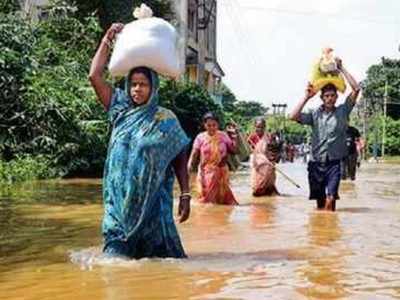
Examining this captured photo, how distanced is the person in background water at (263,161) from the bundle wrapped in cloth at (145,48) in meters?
8.61

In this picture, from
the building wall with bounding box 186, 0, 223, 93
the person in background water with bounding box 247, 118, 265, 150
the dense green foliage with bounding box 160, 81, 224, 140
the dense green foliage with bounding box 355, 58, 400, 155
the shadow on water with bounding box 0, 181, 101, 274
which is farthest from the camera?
Answer: the dense green foliage with bounding box 355, 58, 400, 155

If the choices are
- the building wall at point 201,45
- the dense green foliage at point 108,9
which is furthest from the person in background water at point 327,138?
the building wall at point 201,45

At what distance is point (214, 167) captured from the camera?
1293cm

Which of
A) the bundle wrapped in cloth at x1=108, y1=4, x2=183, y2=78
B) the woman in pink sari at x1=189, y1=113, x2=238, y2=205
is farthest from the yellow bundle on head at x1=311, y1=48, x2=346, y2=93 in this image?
the bundle wrapped in cloth at x1=108, y1=4, x2=183, y2=78

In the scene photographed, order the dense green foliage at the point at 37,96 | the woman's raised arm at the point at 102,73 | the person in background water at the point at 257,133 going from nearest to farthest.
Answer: the woman's raised arm at the point at 102,73 < the dense green foliage at the point at 37,96 < the person in background water at the point at 257,133

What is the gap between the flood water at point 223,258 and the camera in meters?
5.51

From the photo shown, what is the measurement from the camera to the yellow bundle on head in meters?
9.91

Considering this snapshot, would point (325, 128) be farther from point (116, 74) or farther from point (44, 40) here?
point (44, 40)

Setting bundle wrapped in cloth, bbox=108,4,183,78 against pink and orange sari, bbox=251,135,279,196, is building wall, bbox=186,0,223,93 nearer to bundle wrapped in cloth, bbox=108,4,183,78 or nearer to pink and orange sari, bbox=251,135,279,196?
pink and orange sari, bbox=251,135,279,196

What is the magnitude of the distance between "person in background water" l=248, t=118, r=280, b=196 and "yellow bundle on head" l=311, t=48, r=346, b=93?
16.4 ft

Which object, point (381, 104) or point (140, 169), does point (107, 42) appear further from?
point (381, 104)

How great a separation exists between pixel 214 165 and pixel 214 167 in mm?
31

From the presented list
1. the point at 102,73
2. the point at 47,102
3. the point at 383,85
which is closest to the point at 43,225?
the point at 102,73

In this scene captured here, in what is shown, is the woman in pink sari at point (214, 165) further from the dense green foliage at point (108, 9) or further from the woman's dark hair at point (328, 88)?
the dense green foliage at point (108, 9)
